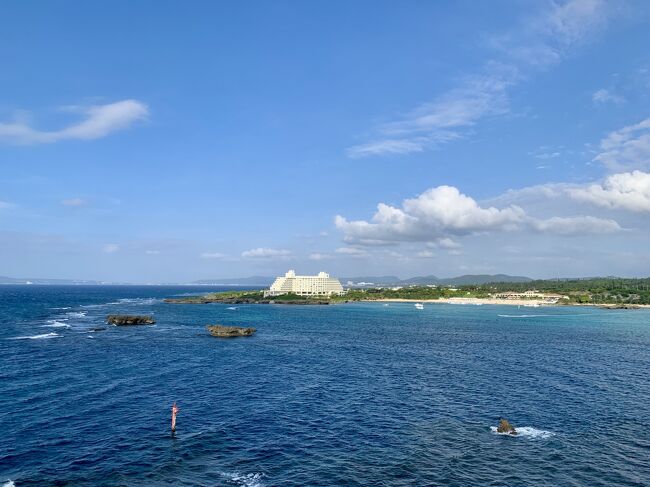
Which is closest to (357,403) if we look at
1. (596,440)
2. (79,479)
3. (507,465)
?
(507,465)

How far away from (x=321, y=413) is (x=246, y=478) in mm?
19933

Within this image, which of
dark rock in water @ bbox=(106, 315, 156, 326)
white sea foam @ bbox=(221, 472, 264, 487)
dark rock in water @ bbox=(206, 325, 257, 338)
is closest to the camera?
white sea foam @ bbox=(221, 472, 264, 487)

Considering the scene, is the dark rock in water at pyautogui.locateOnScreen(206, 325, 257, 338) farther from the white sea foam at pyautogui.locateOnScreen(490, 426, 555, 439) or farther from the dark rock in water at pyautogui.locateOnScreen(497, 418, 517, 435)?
the dark rock in water at pyautogui.locateOnScreen(497, 418, 517, 435)

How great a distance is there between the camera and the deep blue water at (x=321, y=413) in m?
42.2

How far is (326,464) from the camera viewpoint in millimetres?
43875

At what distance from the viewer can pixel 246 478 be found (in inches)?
1590

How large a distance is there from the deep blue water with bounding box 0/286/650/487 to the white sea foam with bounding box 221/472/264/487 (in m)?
0.19

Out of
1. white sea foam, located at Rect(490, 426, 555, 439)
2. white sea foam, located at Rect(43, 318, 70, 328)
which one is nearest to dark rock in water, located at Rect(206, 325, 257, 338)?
white sea foam, located at Rect(43, 318, 70, 328)

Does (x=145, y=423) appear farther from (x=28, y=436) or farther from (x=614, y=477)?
(x=614, y=477)

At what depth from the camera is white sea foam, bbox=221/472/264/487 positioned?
3931cm

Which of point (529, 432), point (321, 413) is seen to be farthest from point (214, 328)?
point (529, 432)

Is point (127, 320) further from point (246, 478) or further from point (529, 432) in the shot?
point (529, 432)

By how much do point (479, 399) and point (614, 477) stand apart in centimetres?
2393

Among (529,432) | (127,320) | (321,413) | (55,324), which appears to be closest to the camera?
(529,432)
